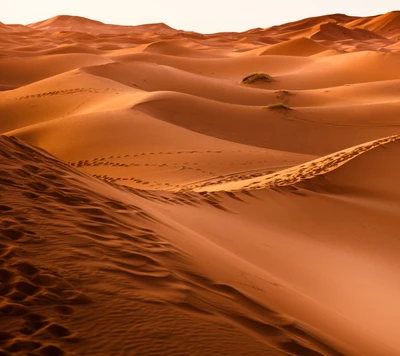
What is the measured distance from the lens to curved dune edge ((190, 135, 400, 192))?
750 centimetres

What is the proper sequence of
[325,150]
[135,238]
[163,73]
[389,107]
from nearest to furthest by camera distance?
[135,238]
[325,150]
[389,107]
[163,73]

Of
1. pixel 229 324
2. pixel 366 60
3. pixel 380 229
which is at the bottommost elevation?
pixel 380 229

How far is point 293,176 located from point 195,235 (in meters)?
3.63

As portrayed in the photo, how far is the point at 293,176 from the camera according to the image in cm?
781

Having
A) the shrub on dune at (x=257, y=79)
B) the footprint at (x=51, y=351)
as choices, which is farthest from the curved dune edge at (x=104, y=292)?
the shrub on dune at (x=257, y=79)

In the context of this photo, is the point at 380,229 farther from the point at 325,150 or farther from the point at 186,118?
the point at 186,118

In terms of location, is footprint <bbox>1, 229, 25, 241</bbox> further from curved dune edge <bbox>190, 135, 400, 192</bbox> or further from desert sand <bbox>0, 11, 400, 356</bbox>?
curved dune edge <bbox>190, 135, 400, 192</bbox>

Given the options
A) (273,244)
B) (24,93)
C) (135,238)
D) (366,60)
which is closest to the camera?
(135,238)

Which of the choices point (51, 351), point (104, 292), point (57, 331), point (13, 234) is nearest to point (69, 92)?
point (13, 234)

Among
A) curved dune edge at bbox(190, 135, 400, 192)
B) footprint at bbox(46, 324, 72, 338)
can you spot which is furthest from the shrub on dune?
footprint at bbox(46, 324, 72, 338)

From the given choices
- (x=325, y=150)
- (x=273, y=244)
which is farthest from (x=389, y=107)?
(x=273, y=244)

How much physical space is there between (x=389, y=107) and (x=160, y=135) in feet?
24.7

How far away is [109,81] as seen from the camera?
18.0 meters

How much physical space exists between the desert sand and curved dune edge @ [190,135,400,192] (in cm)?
4
